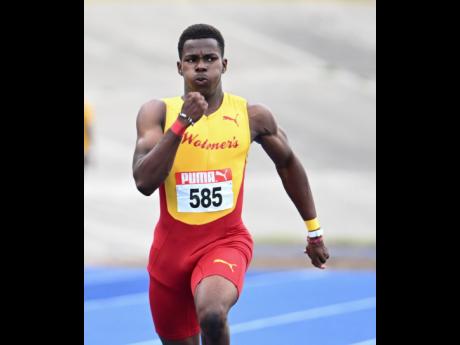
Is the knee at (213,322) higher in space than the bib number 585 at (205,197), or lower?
lower

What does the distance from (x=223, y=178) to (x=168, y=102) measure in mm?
629

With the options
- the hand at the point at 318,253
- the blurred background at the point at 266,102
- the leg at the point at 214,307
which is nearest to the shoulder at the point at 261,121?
the hand at the point at 318,253

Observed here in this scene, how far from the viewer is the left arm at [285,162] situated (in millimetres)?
6375

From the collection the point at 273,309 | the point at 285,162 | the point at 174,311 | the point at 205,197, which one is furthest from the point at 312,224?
the point at 273,309

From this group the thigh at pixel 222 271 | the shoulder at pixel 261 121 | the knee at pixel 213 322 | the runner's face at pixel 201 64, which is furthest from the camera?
the shoulder at pixel 261 121

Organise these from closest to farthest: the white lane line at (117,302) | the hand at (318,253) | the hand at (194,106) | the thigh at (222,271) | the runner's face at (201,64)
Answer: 1. the hand at (194,106)
2. the thigh at (222,271)
3. the runner's face at (201,64)
4. the hand at (318,253)
5. the white lane line at (117,302)

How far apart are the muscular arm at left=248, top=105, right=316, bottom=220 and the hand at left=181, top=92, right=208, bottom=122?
78 cm

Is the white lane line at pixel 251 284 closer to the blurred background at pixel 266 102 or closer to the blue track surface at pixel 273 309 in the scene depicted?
the blue track surface at pixel 273 309

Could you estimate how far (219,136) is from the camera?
6168mm

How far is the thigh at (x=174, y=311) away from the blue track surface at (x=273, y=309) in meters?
2.64

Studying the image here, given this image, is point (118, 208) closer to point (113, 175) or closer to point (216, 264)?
point (113, 175)

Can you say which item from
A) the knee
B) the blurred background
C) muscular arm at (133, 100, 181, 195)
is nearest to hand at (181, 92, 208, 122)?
muscular arm at (133, 100, 181, 195)

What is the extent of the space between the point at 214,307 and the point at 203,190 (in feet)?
2.89

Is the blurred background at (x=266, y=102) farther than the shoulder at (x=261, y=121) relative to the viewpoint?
Yes
